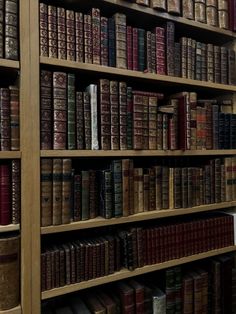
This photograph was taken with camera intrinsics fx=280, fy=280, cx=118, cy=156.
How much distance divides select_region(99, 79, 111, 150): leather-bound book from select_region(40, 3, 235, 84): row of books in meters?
0.09

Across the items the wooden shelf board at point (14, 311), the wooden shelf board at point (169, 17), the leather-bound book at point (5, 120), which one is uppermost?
the wooden shelf board at point (169, 17)

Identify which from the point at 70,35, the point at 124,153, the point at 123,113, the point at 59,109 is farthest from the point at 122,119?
the point at 70,35

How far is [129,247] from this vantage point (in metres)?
1.07

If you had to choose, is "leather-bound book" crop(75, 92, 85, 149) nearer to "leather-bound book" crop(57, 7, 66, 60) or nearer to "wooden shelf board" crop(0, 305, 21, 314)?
"leather-bound book" crop(57, 7, 66, 60)

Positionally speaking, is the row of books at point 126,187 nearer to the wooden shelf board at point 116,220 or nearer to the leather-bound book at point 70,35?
the wooden shelf board at point 116,220

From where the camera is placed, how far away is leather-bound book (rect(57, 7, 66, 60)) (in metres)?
0.96

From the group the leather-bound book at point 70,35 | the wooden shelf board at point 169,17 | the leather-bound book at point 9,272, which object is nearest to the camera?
the leather-bound book at point 9,272

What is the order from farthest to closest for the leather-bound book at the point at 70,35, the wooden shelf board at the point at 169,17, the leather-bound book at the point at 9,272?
1. the wooden shelf board at the point at 169,17
2. the leather-bound book at the point at 70,35
3. the leather-bound book at the point at 9,272

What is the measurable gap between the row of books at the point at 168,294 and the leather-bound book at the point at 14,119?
654 millimetres

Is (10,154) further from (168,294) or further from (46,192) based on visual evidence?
(168,294)

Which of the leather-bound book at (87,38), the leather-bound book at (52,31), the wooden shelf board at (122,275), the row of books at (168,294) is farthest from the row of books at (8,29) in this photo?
the row of books at (168,294)

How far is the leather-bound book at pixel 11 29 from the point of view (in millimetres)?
875

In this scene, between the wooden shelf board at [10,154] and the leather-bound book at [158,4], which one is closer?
the wooden shelf board at [10,154]

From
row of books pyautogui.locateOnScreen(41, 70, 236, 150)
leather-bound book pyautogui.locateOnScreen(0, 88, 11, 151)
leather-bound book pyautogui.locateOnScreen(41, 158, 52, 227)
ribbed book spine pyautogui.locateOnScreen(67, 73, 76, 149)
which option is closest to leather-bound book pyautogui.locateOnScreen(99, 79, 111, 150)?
row of books pyautogui.locateOnScreen(41, 70, 236, 150)
